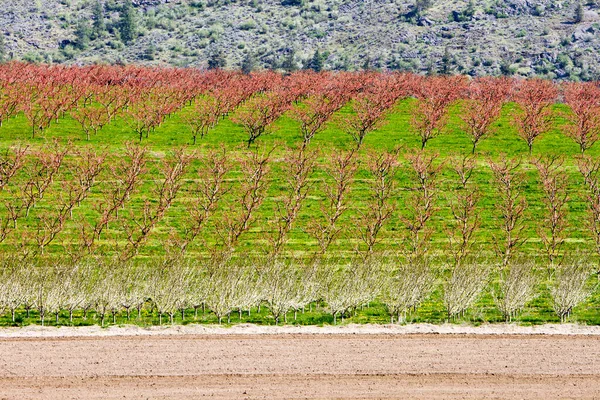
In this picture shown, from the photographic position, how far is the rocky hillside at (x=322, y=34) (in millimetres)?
144500

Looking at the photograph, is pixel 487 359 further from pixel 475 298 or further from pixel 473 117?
pixel 473 117

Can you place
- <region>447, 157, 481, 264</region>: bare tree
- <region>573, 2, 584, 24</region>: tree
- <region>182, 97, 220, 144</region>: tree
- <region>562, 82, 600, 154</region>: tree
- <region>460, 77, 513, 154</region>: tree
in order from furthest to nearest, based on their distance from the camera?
<region>573, 2, 584, 24</region>: tree < <region>182, 97, 220, 144</region>: tree < <region>460, 77, 513, 154</region>: tree < <region>562, 82, 600, 154</region>: tree < <region>447, 157, 481, 264</region>: bare tree

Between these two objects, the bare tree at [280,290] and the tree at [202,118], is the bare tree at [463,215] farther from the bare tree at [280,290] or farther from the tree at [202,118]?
the tree at [202,118]

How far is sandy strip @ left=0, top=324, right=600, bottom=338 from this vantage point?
31234mm

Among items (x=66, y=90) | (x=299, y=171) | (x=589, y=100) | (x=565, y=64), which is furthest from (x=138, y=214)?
(x=565, y=64)

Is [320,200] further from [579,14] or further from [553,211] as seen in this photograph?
[579,14]

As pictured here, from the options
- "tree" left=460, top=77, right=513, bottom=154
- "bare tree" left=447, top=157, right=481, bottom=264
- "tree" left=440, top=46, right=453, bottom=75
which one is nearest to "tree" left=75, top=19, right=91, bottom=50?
"tree" left=440, top=46, right=453, bottom=75

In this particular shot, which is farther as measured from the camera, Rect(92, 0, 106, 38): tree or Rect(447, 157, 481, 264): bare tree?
Rect(92, 0, 106, 38): tree

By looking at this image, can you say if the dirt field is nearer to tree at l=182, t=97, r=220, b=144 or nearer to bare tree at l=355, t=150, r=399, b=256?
bare tree at l=355, t=150, r=399, b=256

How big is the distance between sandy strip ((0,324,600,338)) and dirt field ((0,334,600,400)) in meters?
0.89

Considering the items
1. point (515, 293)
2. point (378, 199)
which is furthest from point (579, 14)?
point (515, 293)

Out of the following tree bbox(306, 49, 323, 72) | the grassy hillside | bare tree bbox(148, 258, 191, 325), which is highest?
bare tree bbox(148, 258, 191, 325)

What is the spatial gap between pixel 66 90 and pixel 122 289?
6051 cm

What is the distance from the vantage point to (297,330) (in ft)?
105
